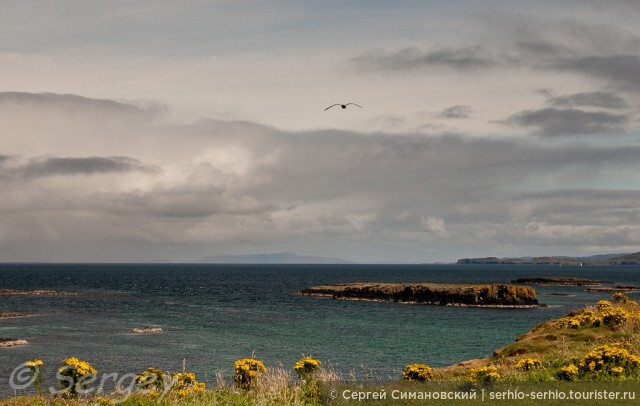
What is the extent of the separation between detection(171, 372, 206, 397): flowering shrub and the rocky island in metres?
108

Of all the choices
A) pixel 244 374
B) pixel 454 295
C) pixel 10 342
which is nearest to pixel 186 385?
pixel 244 374

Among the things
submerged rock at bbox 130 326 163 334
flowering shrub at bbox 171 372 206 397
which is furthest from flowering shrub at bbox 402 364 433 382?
submerged rock at bbox 130 326 163 334

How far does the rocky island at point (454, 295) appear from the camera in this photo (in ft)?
393

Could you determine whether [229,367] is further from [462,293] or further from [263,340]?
[462,293]

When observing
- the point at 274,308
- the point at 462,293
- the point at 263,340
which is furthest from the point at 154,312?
the point at 462,293

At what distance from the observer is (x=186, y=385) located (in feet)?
60.5

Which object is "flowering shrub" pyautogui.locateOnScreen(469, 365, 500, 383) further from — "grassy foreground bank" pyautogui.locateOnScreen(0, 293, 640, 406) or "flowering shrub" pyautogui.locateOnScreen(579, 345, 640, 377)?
"flowering shrub" pyautogui.locateOnScreen(579, 345, 640, 377)

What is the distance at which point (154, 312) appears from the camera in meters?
97.9

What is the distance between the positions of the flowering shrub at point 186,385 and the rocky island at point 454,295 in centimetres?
10754

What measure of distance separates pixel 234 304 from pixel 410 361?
68.0 metres

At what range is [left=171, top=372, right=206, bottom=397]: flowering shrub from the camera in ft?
55.5

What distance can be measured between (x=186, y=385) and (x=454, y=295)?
4377 inches

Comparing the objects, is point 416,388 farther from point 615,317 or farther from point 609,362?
point 615,317

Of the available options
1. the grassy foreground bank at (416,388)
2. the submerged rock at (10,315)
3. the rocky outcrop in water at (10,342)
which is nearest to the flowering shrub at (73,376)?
the grassy foreground bank at (416,388)
